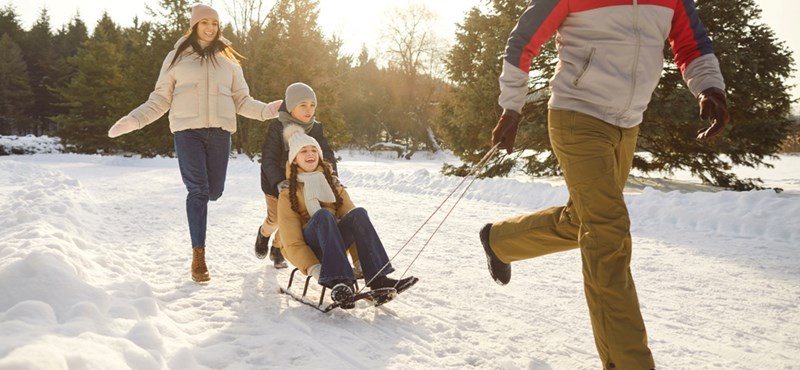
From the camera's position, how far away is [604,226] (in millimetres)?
2150

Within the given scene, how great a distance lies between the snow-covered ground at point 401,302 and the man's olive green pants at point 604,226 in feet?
1.94

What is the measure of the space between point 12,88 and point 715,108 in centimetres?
5362

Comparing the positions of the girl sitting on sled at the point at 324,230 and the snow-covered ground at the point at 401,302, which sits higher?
the girl sitting on sled at the point at 324,230

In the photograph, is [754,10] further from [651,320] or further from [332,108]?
[332,108]

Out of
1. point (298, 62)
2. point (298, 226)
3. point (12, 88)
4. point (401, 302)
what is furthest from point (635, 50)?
point (12, 88)

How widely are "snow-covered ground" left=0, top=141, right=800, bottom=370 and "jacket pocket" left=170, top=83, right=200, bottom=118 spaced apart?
1.34 meters

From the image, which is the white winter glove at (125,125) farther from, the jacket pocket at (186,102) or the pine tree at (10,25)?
the pine tree at (10,25)

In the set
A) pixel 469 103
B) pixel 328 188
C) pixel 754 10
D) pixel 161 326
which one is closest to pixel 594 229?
pixel 328 188

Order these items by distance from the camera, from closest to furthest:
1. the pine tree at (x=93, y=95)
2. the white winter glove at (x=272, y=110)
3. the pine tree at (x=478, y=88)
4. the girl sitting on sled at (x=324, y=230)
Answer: the girl sitting on sled at (x=324, y=230)
the white winter glove at (x=272, y=110)
the pine tree at (x=478, y=88)
the pine tree at (x=93, y=95)

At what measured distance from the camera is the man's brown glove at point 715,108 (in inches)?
91.3

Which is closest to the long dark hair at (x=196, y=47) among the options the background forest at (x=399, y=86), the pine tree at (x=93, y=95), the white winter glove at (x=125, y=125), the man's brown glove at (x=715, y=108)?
the white winter glove at (x=125, y=125)

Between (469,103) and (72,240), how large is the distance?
10.1m

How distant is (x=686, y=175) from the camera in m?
16.4

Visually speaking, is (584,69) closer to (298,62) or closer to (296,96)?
(296,96)
